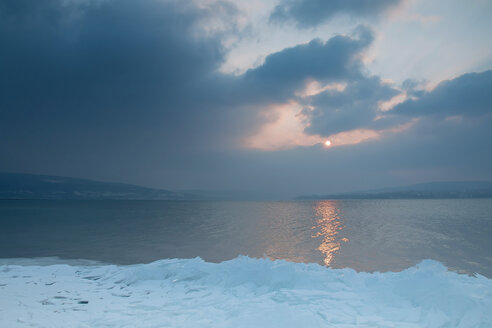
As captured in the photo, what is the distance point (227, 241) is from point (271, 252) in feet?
23.8

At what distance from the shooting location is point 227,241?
100.0 ft

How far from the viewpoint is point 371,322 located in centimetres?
732

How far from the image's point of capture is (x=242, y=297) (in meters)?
9.16

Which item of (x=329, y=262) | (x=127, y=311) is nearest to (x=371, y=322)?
(x=127, y=311)

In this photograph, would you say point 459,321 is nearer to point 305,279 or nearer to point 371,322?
point 371,322

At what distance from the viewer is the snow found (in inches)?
285

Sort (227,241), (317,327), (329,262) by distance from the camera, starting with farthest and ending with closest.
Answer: (227,241) → (329,262) → (317,327)

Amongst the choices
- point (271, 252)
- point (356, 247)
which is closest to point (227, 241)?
point (271, 252)

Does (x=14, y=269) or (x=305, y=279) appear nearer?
(x=305, y=279)

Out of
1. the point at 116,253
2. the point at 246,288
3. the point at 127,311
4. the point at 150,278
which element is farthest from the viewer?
the point at 116,253

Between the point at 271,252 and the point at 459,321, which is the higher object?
the point at 459,321

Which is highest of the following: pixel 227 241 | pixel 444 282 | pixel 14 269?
pixel 444 282

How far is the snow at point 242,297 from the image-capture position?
7230mm

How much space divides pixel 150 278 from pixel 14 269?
7.26 meters
